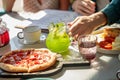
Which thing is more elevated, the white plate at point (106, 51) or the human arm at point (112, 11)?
the human arm at point (112, 11)

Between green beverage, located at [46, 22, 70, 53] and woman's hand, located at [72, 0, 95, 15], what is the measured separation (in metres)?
0.53

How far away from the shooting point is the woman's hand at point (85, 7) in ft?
5.96

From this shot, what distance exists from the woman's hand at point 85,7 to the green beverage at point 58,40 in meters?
0.53

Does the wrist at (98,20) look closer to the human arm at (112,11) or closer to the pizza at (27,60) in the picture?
the human arm at (112,11)

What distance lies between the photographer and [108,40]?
137 centimetres

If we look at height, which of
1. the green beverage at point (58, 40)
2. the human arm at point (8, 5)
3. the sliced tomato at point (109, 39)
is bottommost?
the human arm at point (8, 5)

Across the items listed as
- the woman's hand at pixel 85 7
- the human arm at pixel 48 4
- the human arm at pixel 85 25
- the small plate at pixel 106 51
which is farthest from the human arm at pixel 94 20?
the human arm at pixel 48 4

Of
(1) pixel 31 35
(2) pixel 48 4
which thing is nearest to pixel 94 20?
(1) pixel 31 35

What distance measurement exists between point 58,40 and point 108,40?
0.86ft

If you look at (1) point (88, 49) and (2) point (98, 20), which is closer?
(1) point (88, 49)

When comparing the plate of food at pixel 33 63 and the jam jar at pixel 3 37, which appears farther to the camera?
the jam jar at pixel 3 37

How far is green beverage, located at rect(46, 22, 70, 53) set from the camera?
1.32 m

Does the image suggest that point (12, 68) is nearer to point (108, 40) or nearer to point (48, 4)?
point (108, 40)

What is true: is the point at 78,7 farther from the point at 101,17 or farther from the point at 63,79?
the point at 63,79
